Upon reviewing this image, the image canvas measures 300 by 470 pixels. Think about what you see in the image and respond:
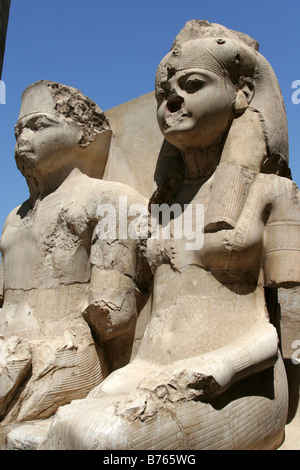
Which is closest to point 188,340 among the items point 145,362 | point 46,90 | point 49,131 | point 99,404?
point 145,362

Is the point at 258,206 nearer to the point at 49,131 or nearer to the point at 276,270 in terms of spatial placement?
the point at 276,270

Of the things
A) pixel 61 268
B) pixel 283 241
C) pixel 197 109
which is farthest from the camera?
pixel 61 268

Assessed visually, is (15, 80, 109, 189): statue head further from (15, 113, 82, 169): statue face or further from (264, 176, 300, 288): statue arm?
(264, 176, 300, 288): statue arm

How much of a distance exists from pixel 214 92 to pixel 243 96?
0.21 metres

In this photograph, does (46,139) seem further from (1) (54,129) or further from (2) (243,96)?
(2) (243,96)

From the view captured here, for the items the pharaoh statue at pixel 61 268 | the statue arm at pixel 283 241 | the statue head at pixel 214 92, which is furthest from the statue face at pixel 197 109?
the pharaoh statue at pixel 61 268

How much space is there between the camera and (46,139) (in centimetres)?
417

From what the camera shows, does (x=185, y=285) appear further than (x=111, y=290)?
No

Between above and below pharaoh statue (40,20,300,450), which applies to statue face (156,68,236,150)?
above

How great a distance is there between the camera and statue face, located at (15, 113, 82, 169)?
418 cm

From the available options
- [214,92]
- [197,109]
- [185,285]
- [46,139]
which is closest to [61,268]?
[46,139]

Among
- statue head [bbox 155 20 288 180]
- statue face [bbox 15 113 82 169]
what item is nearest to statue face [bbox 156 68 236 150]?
statue head [bbox 155 20 288 180]

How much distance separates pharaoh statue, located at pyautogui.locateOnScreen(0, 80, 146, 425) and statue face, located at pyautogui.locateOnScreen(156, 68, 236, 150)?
83 centimetres

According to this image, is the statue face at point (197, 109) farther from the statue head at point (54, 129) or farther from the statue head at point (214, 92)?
the statue head at point (54, 129)
